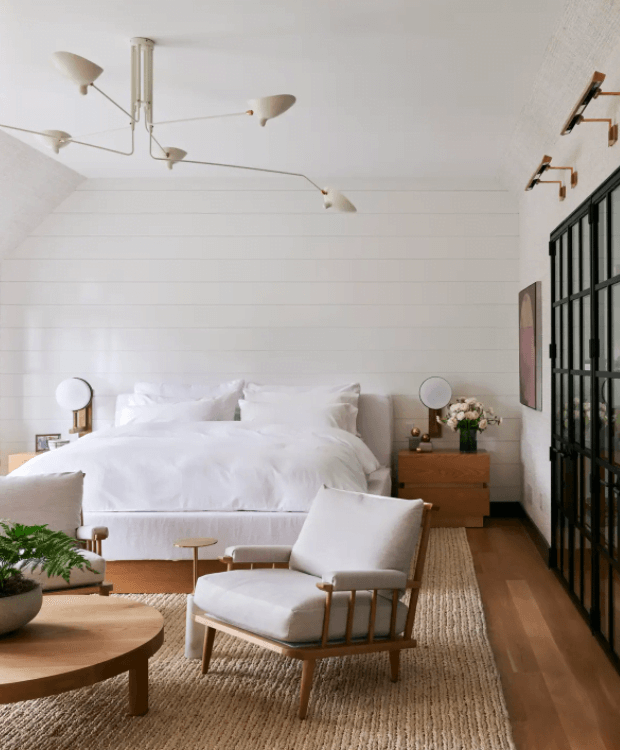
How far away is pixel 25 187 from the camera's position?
6328 mm

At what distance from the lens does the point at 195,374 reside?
6.92 m

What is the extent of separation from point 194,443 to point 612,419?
8.61 feet

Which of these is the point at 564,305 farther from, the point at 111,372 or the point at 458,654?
the point at 111,372

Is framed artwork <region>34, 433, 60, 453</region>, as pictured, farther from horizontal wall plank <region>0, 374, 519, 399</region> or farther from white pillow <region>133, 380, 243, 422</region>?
white pillow <region>133, 380, 243, 422</region>

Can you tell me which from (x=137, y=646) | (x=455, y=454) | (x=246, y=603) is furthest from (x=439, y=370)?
(x=137, y=646)

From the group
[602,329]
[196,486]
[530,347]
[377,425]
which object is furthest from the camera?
[377,425]

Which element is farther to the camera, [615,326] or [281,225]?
[281,225]

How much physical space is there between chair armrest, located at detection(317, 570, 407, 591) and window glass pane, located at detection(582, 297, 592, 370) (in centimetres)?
149

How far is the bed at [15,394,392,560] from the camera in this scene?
4457 millimetres

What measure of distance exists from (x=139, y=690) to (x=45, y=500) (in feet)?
4.59

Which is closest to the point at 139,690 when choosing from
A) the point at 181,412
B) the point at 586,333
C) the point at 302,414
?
the point at 586,333

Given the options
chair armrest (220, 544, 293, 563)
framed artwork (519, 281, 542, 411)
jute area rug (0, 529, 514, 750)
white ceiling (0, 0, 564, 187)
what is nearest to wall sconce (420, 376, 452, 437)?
framed artwork (519, 281, 542, 411)

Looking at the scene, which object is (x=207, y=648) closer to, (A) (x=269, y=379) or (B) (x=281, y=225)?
(A) (x=269, y=379)

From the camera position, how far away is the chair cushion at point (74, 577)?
3533 mm
